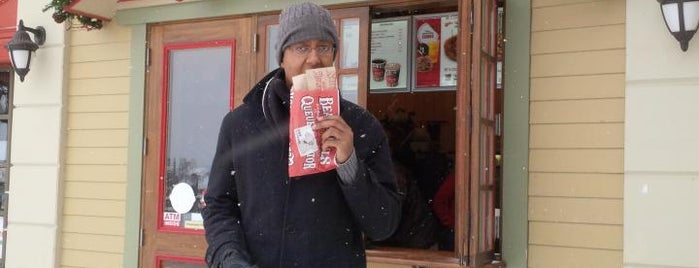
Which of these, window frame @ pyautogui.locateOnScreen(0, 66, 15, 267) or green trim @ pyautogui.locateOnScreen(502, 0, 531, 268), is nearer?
green trim @ pyautogui.locateOnScreen(502, 0, 531, 268)

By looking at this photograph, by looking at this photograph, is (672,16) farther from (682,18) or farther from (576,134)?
(576,134)

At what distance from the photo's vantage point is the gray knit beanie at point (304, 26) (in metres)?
2.42

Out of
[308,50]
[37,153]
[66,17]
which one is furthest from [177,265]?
[308,50]

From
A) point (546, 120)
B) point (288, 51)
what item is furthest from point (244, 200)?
point (546, 120)

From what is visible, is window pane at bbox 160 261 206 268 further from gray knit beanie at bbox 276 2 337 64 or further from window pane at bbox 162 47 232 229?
gray knit beanie at bbox 276 2 337 64

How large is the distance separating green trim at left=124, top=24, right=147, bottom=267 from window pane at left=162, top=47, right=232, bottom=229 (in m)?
0.25

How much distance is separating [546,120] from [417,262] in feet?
3.44

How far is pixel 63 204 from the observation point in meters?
6.23

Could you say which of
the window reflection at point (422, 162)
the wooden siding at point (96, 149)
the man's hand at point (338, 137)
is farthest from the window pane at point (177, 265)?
the man's hand at point (338, 137)

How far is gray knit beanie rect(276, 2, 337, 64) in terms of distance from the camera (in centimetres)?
242

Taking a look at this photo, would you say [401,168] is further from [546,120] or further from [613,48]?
[613,48]

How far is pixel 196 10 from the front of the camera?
5.50 meters

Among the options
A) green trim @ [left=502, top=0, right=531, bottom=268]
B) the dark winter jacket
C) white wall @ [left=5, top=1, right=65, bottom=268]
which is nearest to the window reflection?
green trim @ [left=502, top=0, right=531, bottom=268]

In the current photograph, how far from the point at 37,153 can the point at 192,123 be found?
1558 mm
